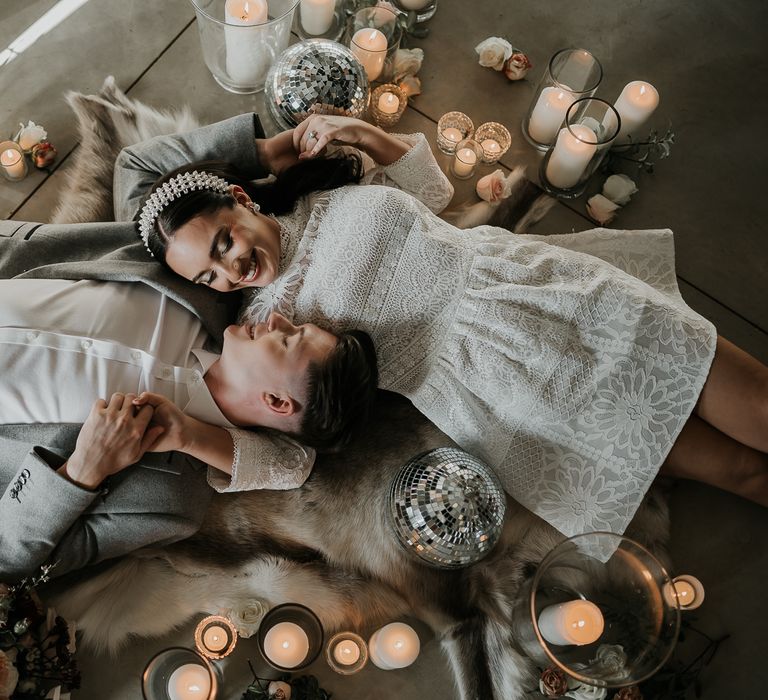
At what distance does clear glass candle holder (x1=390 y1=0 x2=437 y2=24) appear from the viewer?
238 centimetres

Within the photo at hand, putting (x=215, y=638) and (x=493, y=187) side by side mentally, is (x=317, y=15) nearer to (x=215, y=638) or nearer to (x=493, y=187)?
(x=493, y=187)

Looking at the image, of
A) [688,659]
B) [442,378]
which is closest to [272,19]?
[442,378]

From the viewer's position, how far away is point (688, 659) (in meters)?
1.83

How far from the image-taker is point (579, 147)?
2.06 meters

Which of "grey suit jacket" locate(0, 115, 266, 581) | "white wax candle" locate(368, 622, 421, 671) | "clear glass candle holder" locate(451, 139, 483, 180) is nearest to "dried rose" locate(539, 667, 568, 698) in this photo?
"white wax candle" locate(368, 622, 421, 671)

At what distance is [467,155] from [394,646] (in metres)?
1.43

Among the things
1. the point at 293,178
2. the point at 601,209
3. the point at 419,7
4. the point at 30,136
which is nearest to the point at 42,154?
the point at 30,136

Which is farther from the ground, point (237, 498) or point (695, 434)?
point (695, 434)

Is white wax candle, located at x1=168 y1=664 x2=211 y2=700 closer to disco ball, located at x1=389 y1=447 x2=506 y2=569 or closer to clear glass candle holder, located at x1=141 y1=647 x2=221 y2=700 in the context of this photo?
clear glass candle holder, located at x1=141 y1=647 x2=221 y2=700

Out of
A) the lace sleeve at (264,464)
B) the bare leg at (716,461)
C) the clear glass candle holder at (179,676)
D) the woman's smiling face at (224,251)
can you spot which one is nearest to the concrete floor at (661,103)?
the bare leg at (716,461)

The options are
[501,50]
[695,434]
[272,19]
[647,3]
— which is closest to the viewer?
[695,434]

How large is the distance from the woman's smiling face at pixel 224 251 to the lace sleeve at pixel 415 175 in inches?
16.0

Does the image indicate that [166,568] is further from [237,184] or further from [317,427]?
[237,184]

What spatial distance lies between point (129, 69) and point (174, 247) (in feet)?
3.30
